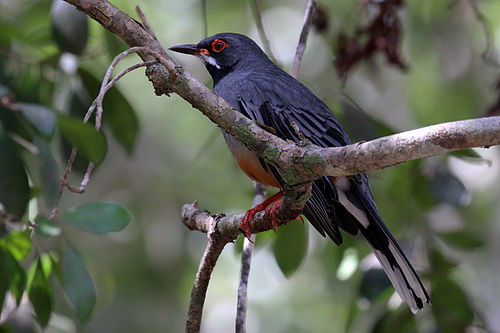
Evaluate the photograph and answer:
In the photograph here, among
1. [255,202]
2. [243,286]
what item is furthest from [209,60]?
[243,286]

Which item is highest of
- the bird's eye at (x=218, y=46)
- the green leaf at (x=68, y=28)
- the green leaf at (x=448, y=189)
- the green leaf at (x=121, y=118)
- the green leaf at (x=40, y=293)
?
the bird's eye at (x=218, y=46)

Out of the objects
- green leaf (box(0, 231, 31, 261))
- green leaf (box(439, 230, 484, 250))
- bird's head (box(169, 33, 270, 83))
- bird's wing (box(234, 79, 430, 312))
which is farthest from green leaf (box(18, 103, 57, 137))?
green leaf (box(439, 230, 484, 250))

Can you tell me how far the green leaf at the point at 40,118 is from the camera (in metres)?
3.55

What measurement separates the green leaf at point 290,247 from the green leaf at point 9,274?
1.81 meters

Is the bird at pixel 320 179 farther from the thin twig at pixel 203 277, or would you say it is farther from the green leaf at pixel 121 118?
the green leaf at pixel 121 118

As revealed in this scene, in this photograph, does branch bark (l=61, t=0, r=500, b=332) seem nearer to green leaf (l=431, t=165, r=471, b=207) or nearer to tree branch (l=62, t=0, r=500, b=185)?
tree branch (l=62, t=0, r=500, b=185)

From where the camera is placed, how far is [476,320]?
208 inches

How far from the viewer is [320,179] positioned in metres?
4.14

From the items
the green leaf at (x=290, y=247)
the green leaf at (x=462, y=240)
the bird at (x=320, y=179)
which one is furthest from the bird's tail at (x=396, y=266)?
the green leaf at (x=462, y=240)

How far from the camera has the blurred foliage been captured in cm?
500

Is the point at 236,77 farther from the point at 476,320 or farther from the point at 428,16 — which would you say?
the point at 428,16

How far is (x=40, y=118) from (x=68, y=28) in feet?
4.38

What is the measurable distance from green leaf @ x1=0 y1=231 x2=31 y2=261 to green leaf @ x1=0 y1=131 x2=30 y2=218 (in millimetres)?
141

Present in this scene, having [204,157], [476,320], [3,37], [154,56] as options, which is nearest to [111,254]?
[204,157]
